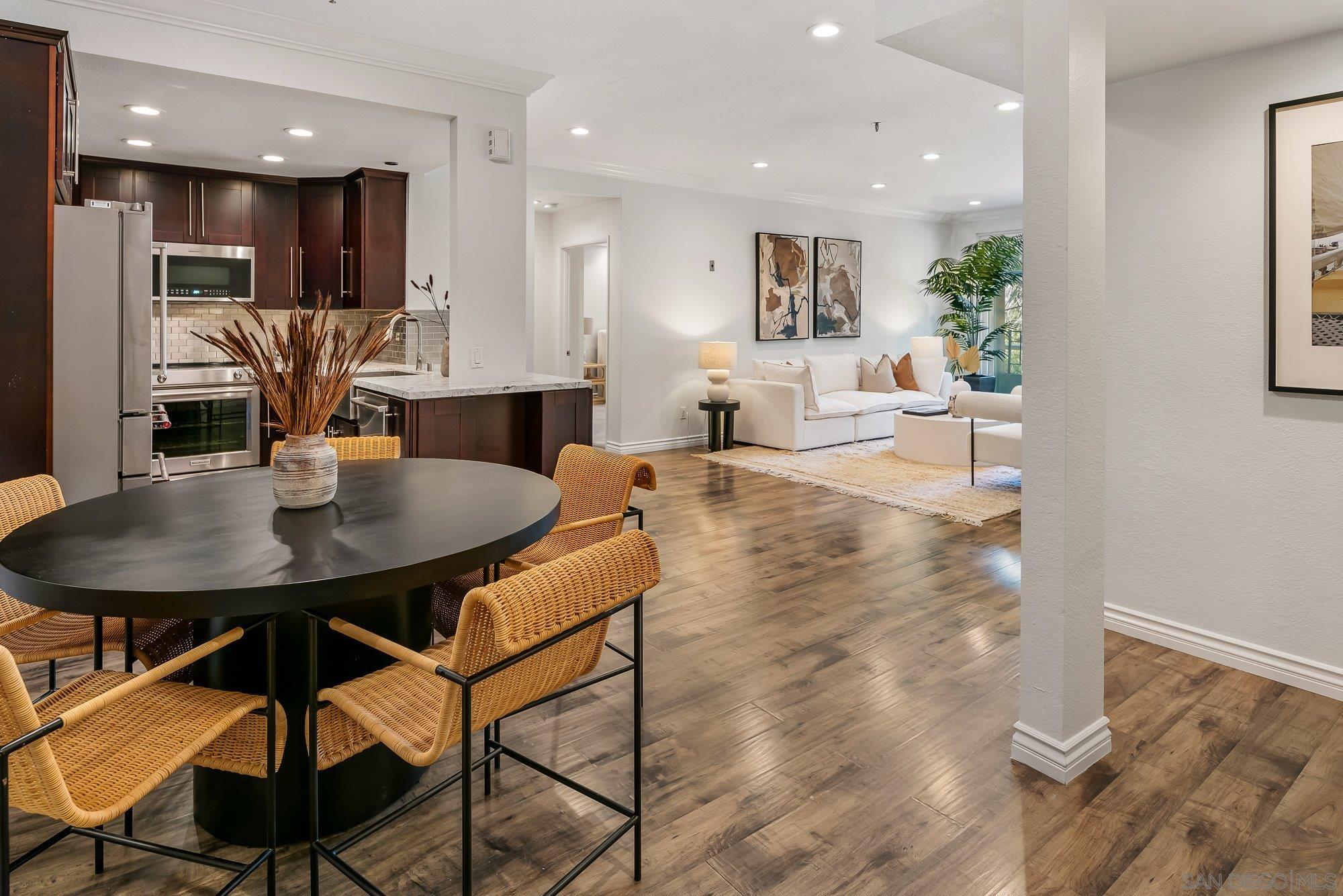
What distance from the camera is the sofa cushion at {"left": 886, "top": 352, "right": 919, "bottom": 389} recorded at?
8945mm

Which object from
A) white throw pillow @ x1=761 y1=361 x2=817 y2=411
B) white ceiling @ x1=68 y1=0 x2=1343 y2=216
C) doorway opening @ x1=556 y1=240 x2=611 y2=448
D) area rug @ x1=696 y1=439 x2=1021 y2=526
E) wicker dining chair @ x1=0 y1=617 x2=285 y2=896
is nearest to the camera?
wicker dining chair @ x1=0 y1=617 x2=285 y2=896

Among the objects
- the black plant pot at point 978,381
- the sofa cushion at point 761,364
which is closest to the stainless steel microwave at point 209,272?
the sofa cushion at point 761,364

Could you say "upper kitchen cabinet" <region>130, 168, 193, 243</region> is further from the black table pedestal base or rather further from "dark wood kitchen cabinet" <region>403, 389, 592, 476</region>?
the black table pedestal base

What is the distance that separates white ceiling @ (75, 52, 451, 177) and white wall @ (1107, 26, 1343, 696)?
3434 millimetres

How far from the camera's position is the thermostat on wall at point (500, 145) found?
4160 millimetres

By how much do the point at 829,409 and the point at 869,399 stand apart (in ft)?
2.51

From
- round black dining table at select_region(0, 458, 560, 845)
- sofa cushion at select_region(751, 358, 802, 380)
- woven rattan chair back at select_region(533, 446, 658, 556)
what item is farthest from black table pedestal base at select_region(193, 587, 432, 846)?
sofa cushion at select_region(751, 358, 802, 380)

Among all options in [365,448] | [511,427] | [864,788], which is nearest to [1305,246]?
[864,788]

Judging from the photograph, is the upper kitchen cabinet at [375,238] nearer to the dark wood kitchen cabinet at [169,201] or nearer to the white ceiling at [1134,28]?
the dark wood kitchen cabinet at [169,201]

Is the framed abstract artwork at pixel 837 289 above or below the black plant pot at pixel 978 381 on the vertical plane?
above

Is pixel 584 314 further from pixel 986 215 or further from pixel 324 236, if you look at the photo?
pixel 986 215

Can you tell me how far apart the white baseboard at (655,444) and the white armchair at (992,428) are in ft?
8.72

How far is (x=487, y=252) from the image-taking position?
421 centimetres

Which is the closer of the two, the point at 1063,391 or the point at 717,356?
the point at 1063,391
